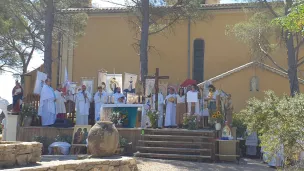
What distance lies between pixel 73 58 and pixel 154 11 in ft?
30.0

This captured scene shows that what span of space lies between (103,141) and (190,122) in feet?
16.5

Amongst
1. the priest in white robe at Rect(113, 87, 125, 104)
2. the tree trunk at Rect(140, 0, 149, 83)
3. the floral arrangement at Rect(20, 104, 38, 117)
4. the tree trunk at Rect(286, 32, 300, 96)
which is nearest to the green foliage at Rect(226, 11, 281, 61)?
the tree trunk at Rect(286, 32, 300, 96)

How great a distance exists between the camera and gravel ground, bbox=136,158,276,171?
12.5m

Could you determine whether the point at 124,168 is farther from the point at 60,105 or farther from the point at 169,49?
the point at 169,49

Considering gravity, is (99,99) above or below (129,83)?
below

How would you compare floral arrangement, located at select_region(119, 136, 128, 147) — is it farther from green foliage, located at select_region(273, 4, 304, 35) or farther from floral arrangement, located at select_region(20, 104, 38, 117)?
green foliage, located at select_region(273, 4, 304, 35)

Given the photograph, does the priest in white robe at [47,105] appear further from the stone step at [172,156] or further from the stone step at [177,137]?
the stone step at [172,156]

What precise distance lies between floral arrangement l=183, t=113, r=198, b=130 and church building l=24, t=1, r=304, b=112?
1009 cm

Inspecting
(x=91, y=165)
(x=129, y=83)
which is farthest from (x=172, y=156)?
(x=91, y=165)

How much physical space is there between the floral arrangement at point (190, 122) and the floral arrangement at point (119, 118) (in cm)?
228

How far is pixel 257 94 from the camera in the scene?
2342 cm

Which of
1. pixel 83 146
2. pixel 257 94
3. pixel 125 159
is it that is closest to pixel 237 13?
pixel 257 94

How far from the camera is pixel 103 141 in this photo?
10898mm

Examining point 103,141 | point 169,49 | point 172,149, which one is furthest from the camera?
point 169,49
